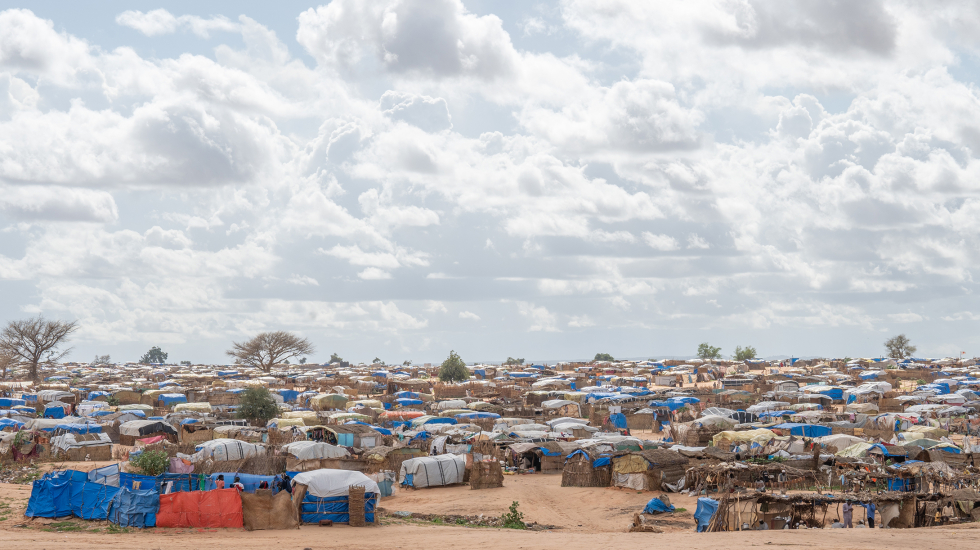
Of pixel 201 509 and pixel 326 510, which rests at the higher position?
pixel 201 509

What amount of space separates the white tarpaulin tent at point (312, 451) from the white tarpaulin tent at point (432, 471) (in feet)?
10.9

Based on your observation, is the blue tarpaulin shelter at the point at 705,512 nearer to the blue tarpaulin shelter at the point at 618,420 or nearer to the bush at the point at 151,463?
the bush at the point at 151,463

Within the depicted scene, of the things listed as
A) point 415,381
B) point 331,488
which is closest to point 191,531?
point 331,488

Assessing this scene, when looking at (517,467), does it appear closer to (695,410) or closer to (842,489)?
(842,489)

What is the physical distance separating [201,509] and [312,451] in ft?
38.8

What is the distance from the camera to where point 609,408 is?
5547 cm

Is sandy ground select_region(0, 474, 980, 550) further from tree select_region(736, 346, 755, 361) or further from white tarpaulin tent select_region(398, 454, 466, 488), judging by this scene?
tree select_region(736, 346, 755, 361)

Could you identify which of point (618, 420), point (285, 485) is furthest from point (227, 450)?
point (618, 420)

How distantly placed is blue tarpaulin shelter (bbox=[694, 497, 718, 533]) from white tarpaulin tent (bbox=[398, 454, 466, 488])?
1125cm

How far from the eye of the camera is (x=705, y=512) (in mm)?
23344

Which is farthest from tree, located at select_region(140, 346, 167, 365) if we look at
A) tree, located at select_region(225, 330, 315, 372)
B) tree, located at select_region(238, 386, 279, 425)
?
tree, located at select_region(238, 386, 279, 425)

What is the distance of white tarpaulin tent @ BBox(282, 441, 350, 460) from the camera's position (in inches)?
1325

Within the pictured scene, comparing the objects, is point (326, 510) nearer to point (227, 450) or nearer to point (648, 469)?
point (227, 450)

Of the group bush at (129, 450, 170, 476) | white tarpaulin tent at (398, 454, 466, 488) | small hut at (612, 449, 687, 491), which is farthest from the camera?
white tarpaulin tent at (398, 454, 466, 488)
